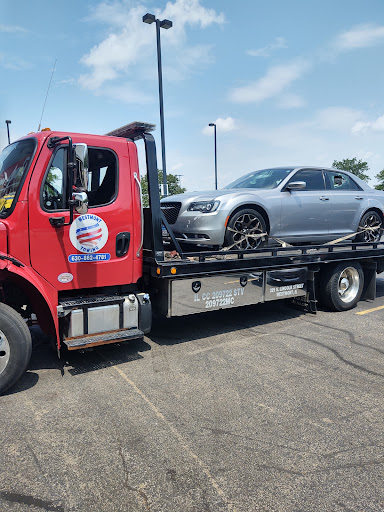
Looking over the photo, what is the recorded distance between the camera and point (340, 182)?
23.5ft

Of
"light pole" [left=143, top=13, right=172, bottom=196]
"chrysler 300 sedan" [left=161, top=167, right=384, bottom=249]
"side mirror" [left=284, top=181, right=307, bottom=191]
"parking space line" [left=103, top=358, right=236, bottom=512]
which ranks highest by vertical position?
"light pole" [left=143, top=13, right=172, bottom=196]

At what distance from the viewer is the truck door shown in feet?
13.0

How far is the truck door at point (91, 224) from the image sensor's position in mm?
3965

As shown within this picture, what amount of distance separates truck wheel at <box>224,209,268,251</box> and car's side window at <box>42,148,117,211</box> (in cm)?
184

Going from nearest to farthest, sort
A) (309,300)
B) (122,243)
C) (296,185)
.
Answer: (122,243) < (296,185) < (309,300)

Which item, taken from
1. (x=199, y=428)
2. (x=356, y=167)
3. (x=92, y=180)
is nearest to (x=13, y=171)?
(x=92, y=180)

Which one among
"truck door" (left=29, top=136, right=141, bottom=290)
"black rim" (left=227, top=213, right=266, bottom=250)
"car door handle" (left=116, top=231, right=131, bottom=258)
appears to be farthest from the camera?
"black rim" (left=227, top=213, right=266, bottom=250)

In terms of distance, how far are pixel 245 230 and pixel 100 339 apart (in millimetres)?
2658

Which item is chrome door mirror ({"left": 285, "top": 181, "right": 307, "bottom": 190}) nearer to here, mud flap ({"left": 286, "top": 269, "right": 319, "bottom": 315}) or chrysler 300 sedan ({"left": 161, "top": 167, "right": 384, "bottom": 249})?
chrysler 300 sedan ({"left": 161, "top": 167, "right": 384, "bottom": 249})

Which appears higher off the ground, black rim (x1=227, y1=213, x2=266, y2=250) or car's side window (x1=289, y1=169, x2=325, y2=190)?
car's side window (x1=289, y1=169, x2=325, y2=190)

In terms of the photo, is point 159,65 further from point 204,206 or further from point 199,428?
point 199,428

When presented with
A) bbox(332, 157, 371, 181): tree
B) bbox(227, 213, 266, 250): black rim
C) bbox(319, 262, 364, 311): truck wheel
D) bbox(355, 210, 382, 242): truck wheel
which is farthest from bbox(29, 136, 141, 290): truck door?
bbox(332, 157, 371, 181): tree

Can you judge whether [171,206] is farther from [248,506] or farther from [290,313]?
[248,506]

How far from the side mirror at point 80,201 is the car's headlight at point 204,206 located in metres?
2.10
